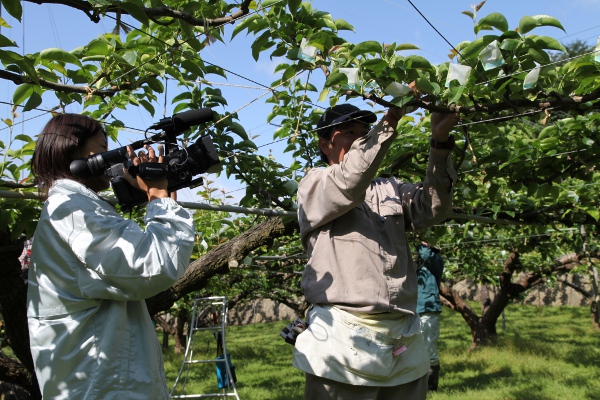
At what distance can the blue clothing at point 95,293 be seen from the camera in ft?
4.17

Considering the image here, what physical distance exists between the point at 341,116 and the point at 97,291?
2.97ft

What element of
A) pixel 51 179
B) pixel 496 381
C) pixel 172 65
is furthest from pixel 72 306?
pixel 496 381

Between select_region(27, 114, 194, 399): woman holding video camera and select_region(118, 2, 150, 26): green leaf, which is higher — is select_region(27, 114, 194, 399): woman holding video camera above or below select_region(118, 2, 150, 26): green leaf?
below

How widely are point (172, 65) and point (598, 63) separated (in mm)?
1419

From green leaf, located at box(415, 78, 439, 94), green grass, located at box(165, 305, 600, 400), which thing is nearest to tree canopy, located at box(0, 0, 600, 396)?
green leaf, located at box(415, 78, 439, 94)

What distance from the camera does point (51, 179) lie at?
146 centimetres

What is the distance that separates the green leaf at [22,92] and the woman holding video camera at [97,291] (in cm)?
76

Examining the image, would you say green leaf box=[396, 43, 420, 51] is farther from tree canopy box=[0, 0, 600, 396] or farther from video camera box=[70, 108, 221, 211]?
video camera box=[70, 108, 221, 211]

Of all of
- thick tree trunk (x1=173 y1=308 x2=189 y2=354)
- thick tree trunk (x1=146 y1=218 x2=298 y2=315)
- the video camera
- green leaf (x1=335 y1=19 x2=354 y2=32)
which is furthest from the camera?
thick tree trunk (x1=173 y1=308 x2=189 y2=354)

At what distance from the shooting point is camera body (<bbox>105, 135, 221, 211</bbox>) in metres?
1.44

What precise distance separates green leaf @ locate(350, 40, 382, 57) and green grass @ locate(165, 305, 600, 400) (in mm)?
4321

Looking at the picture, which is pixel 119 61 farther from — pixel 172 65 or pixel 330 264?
pixel 330 264

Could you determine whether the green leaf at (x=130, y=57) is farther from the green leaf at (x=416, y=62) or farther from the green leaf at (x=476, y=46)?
the green leaf at (x=476, y=46)

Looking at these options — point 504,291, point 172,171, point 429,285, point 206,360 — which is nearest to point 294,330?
point 172,171
